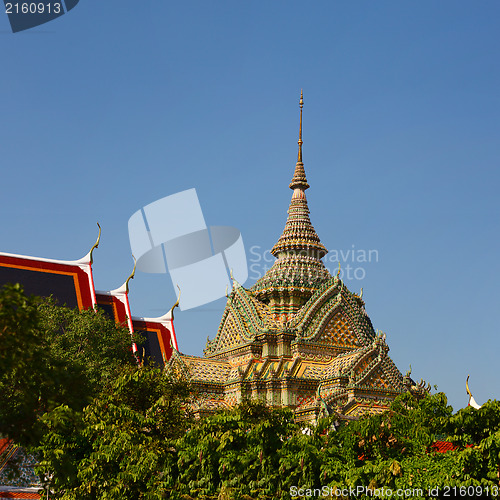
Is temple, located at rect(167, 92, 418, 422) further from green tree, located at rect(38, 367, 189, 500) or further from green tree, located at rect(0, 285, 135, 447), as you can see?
green tree, located at rect(0, 285, 135, 447)

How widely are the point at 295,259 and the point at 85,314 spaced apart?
8.87m

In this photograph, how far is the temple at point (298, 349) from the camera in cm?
2652

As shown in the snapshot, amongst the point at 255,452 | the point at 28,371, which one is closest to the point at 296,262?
the point at 255,452

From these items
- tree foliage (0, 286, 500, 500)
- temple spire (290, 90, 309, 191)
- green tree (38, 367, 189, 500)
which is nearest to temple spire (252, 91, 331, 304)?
temple spire (290, 90, 309, 191)

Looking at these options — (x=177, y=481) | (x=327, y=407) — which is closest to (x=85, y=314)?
(x=327, y=407)

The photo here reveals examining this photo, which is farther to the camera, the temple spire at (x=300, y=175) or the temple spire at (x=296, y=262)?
the temple spire at (x=300, y=175)

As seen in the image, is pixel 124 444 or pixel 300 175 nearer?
pixel 124 444

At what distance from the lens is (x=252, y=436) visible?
668 inches

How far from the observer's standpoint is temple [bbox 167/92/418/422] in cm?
2652

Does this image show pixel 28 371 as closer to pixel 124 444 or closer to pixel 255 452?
pixel 124 444

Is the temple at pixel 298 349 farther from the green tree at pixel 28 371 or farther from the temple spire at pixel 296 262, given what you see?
the green tree at pixel 28 371

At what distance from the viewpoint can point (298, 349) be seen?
28.6 metres

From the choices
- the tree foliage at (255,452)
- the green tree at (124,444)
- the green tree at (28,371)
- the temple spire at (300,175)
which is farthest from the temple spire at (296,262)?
the green tree at (28,371)

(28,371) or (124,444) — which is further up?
(28,371)
